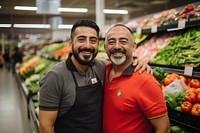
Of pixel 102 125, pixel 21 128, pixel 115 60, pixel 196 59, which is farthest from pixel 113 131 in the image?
pixel 21 128

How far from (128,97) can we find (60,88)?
0.52 metres

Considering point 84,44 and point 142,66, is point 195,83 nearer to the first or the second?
point 142,66

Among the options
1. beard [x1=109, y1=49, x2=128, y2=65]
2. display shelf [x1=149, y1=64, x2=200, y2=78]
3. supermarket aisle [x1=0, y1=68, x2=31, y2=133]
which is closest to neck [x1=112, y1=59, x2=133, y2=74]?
beard [x1=109, y1=49, x2=128, y2=65]

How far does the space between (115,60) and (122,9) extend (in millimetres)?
11610

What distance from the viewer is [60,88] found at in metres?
1.66

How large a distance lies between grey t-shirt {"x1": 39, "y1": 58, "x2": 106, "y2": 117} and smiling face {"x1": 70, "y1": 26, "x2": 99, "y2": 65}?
0.11 m

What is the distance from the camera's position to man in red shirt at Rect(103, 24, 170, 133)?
1587 millimetres

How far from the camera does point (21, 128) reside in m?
4.23

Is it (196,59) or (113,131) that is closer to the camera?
(113,131)

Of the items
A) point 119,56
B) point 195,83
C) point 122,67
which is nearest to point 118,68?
point 122,67

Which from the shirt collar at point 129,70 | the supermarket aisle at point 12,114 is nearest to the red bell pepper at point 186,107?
the shirt collar at point 129,70

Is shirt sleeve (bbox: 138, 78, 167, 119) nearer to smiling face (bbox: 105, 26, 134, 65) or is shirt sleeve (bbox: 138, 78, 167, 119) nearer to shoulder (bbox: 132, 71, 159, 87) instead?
shoulder (bbox: 132, 71, 159, 87)

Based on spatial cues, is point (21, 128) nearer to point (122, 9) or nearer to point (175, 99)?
point (175, 99)

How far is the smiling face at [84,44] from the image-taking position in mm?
1743
